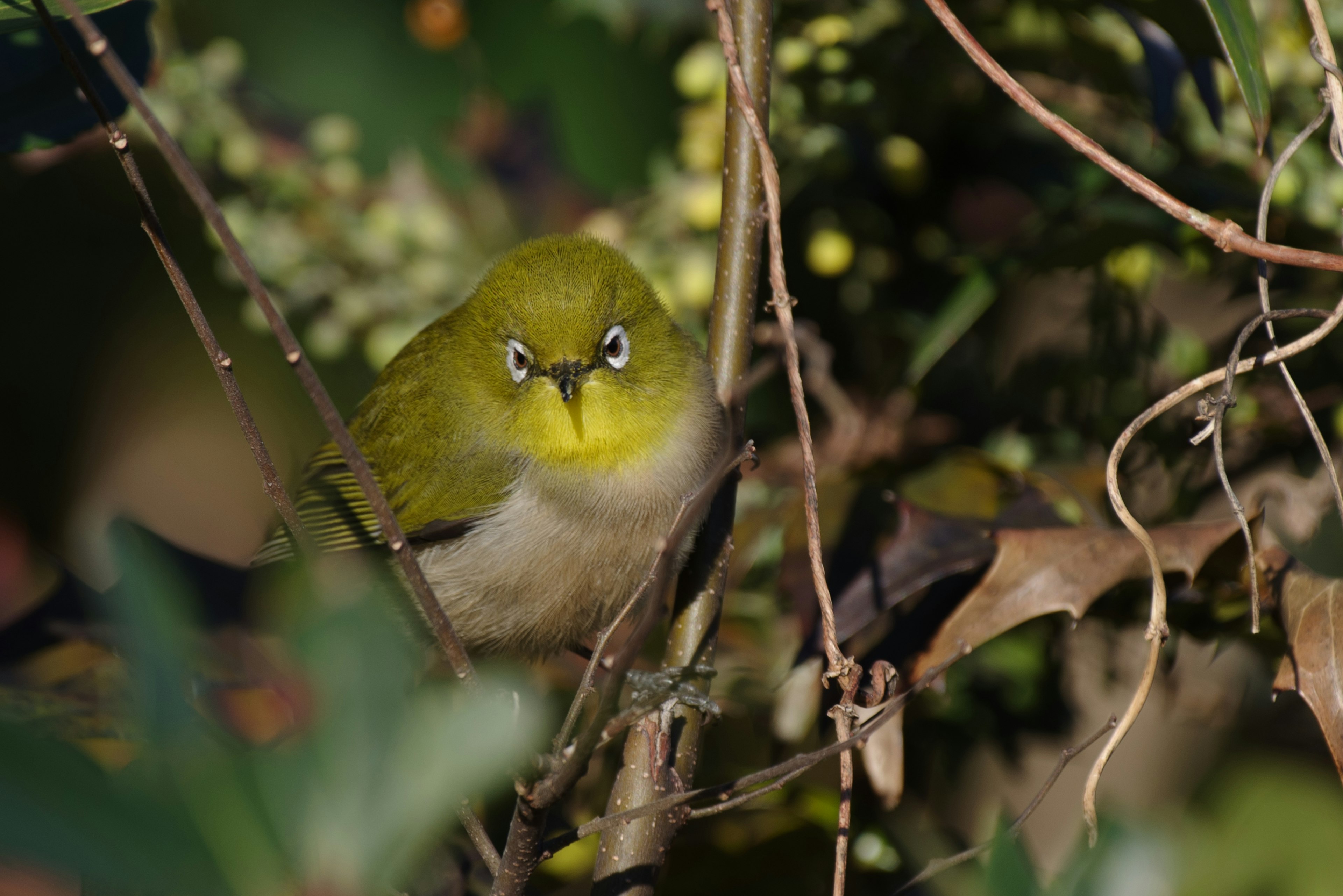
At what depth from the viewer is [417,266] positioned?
8.43ft

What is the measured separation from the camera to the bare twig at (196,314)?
3.83 ft

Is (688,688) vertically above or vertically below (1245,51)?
below

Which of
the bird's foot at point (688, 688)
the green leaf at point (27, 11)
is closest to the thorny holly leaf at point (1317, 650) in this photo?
the bird's foot at point (688, 688)

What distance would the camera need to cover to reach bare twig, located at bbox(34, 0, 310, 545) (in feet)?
3.83

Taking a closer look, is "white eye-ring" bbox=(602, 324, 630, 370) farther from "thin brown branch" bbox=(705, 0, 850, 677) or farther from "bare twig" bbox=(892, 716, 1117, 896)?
"bare twig" bbox=(892, 716, 1117, 896)

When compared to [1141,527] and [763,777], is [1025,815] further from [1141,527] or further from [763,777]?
[1141,527]

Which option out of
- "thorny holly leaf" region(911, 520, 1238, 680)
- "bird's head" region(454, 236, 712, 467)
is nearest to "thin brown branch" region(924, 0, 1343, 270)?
"thorny holly leaf" region(911, 520, 1238, 680)

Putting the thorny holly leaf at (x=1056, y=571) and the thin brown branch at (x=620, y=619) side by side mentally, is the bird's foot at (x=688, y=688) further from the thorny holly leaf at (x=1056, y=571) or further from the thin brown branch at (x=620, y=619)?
the thorny holly leaf at (x=1056, y=571)

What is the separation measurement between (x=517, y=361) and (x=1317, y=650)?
135 cm

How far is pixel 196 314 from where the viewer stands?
1.18m

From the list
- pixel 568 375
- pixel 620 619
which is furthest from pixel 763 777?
pixel 568 375

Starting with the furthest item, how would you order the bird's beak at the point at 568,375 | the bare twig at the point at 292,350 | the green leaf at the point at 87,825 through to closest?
the bird's beak at the point at 568,375
the bare twig at the point at 292,350
the green leaf at the point at 87,825

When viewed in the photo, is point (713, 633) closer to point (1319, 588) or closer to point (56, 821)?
point (1319, 588)

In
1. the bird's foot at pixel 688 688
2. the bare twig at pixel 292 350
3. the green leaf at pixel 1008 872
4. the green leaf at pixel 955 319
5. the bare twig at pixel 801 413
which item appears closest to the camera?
the green leaf at pixel 1008 872
